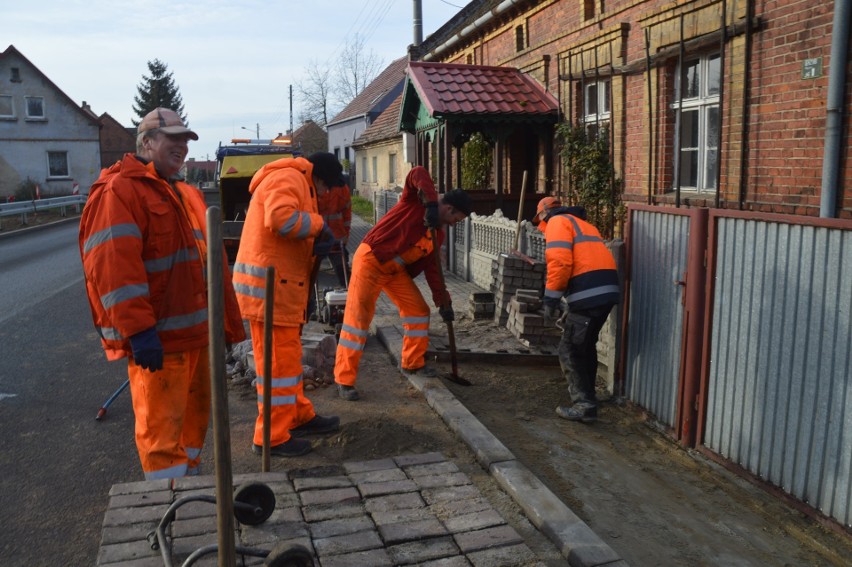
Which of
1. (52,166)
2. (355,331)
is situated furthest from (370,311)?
(52,166)

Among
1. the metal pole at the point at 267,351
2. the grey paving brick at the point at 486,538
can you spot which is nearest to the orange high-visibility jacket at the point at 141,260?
the metal pole at the point at 267,351

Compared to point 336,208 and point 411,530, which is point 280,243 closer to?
point 411,530

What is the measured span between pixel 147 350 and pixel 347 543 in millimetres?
1328

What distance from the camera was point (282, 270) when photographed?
4.56 metres

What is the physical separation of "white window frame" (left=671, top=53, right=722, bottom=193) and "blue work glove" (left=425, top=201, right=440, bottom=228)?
333cm

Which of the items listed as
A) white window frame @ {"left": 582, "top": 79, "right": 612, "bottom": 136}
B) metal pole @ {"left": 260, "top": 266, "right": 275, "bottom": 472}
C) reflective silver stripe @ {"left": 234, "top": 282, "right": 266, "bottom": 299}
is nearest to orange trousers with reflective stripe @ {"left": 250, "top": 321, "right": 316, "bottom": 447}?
reflective silver stripe @ {"left": 234, "top": 282, "right": 266, "bottom": 299}

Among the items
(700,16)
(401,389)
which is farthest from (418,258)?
(700,16)

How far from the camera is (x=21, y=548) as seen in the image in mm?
3561

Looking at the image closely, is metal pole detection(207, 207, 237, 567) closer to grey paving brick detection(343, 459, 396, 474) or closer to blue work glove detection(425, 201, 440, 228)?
grey paving brick detection(343, 459, 396, 474)

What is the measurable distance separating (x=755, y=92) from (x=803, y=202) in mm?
1348

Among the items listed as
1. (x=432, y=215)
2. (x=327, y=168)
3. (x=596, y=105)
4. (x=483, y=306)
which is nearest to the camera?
(x=327, y=168)

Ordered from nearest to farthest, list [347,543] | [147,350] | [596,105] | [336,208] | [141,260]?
[347,543]
[147,350]
[141,260]
[336,208]
[596,105]

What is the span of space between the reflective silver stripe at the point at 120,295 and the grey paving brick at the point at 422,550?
5.46 feet

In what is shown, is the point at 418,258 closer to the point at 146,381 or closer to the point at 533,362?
the point at 533,362
